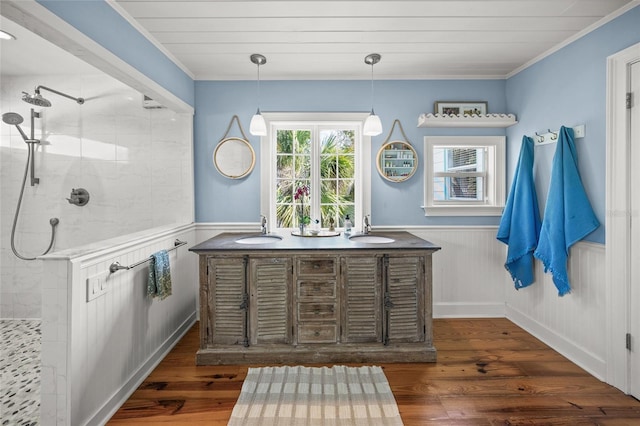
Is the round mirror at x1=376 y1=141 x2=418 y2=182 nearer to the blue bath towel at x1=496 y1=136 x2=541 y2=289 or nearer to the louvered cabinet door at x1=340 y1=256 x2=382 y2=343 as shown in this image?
the blue bath towel at x1=496 y1=136 x2=541 y2=289

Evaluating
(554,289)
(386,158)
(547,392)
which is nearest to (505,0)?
(386,158)

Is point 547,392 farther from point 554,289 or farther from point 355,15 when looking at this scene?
point 355,15

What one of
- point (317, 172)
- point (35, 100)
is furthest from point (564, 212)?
point (35, 100)

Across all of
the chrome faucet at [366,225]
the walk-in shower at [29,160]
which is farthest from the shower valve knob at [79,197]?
the chrome faucet at [366,225]

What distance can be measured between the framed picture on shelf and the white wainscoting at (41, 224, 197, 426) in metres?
2.70

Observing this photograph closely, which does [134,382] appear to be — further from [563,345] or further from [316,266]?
[563,345]

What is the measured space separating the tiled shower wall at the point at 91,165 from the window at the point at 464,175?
2.34 metres

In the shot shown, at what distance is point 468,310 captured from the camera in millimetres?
3268

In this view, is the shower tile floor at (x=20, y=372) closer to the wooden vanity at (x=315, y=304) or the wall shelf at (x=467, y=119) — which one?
the wooden vanity at (x=315, y=304)

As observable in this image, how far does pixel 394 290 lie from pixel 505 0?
1996 mm

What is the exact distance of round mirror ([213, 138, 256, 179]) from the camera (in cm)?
319

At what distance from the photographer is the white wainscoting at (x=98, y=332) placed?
158cm

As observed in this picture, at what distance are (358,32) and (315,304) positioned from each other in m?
1.99

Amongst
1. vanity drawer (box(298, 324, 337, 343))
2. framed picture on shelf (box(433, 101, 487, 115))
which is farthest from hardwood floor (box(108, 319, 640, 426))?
framed picture on shelf (box(433, 101, 487, 115))
